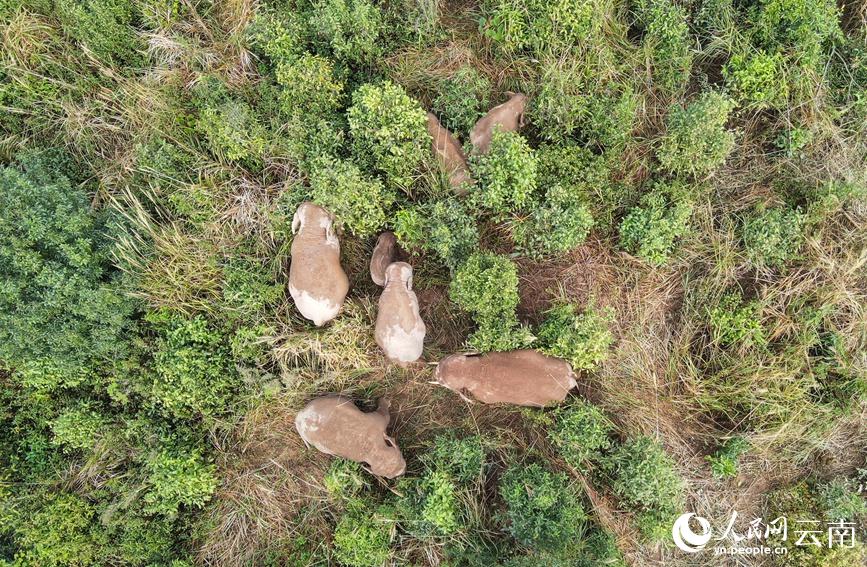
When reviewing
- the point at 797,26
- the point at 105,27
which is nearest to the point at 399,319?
the point at 105,27

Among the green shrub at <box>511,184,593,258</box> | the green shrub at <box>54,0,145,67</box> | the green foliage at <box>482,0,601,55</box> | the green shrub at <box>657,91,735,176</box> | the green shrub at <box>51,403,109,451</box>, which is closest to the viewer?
the green shrub at <box>657,91,735,176</box>

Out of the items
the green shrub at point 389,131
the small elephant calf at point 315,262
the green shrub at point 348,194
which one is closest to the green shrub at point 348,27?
the green shrub at point 389,131

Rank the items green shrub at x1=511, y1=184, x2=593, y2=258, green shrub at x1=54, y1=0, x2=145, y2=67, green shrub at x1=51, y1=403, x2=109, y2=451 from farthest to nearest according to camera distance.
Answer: green shrub at x1=54, y1=0, x2=145, y2=67 < green shrub at x1=51, y1=403, x2=109, y2=451 < green shrub at x1=511, y1=184, x2=593, y2=258

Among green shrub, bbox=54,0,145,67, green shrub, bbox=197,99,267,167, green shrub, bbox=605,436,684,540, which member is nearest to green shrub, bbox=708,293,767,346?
green shrub, bbox=605,436,684,540

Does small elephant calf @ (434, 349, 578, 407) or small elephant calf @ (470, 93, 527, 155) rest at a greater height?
small elephant calf @ (470, 93, 527, 155)

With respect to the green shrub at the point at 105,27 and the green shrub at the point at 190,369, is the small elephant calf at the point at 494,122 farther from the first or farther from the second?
the green shrub at the point at 105,27

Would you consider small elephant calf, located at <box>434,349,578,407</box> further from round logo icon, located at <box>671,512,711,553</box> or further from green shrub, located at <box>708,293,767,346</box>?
round logo icon, located at <box>671,512,711,553</box>

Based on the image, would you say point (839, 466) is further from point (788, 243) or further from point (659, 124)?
point (659, 124)
